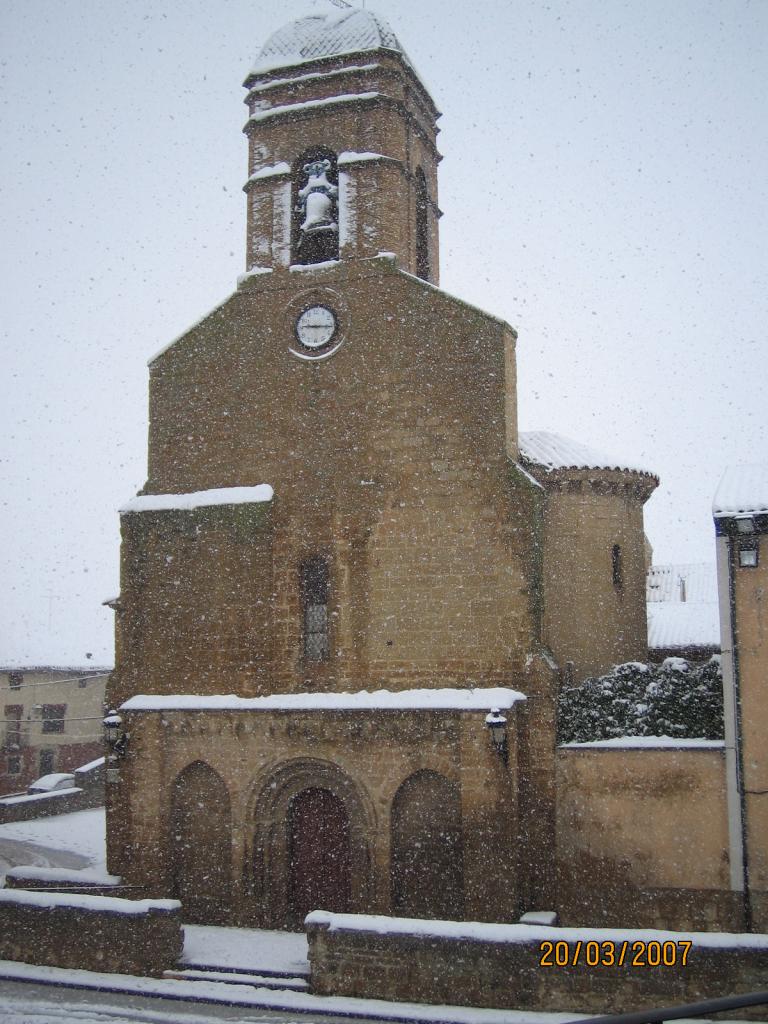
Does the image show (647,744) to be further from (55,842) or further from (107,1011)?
(55,842)

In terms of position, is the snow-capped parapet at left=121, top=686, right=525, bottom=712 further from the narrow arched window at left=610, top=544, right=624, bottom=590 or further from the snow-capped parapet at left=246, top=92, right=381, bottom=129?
the snow-capped parapet at left=246, top=92, right=381, bottom=129

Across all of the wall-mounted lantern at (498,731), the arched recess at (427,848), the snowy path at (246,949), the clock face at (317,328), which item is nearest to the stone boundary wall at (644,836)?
the wall-mounted lantern at (498,731)

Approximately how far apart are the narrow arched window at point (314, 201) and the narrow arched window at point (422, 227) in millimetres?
2024

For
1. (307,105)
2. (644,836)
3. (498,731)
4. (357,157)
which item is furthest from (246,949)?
(307,105)

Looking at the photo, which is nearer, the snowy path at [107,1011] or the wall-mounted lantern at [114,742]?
the snowy path at [107,1011]

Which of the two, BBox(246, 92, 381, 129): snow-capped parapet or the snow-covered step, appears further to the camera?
BBox(246, 92, 381, 129): snow-capped parapet

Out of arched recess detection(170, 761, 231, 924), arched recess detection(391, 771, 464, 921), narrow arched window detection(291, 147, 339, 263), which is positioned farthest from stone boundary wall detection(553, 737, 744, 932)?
narrow arched window detection(291, 147, 339, 263)

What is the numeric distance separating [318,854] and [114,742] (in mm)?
4270

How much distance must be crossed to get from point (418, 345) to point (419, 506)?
3.03 meters

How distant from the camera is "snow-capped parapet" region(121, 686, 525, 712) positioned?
1527 cm

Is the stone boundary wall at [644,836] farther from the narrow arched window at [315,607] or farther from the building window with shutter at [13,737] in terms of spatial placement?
the building window with shutter at [13,737]

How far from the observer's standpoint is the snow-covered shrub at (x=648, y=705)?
15375mm

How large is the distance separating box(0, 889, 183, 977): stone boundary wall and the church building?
8.07 ft
